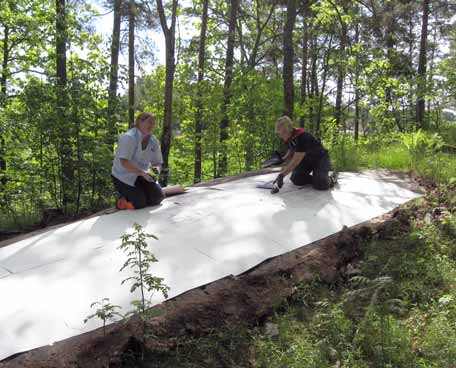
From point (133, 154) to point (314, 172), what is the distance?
8.58 ft

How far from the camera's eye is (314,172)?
18.9ft

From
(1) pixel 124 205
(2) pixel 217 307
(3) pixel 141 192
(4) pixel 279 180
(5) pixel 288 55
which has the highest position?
(5) pixel 288 55

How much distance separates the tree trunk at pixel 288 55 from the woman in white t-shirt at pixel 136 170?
197 inches

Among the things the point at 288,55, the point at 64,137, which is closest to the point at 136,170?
the point at 64,137

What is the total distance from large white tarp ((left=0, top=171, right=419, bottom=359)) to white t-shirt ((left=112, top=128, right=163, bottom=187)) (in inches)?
19.6

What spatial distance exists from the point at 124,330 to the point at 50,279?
35.3 inches

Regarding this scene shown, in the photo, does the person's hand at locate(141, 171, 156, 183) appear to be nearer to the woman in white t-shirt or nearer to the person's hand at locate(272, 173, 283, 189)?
the woman in white t-shirt

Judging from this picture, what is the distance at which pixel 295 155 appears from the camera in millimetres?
5387

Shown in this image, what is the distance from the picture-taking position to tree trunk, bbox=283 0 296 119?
8984mm

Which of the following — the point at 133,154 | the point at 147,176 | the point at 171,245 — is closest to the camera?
the point at 171,245

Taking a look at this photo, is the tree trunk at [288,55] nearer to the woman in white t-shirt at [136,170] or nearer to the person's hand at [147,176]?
the woman in white t-shirt at [136,170]

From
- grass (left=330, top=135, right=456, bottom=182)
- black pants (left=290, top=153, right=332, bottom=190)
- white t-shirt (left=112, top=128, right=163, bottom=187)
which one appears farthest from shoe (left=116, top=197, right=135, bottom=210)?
grass (left=330, top=135, right=456, bottom=182)

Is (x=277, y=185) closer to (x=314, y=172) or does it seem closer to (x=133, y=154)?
(x=314, y=172)

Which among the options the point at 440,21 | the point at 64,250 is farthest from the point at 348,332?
the point at 440,21
